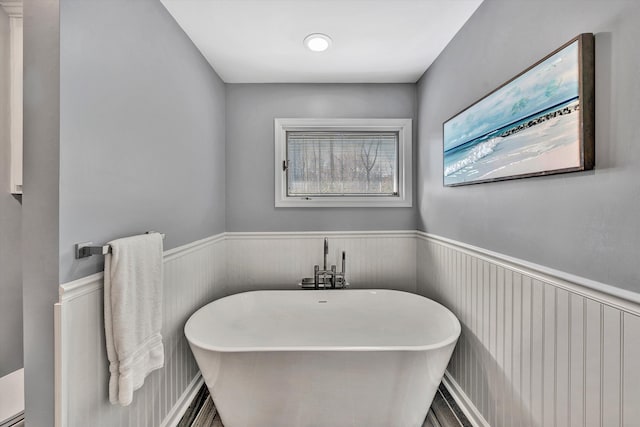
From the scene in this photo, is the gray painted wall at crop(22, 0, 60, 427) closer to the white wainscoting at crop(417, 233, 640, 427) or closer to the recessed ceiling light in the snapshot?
the recessed ceiling light

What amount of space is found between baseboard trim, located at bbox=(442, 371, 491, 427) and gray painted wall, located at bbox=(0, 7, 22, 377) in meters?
2.36

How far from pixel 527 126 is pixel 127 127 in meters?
1.73

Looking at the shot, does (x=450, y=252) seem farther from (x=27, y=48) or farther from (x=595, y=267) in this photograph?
(x=27, y=48)

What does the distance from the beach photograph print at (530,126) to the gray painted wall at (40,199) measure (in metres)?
1.72

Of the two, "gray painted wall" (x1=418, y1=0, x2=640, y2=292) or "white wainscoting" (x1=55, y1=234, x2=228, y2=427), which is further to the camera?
"white wainscoting" (x1=55, y1=234, x2=228, y2=427)

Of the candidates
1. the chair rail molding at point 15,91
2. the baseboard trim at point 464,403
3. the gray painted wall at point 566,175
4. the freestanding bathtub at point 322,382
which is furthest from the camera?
the baseboard trim at point 464,403

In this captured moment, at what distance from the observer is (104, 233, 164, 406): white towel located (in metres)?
1.10

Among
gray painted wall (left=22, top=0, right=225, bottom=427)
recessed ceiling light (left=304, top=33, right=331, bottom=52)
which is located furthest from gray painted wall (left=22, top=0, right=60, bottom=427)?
recessed ceiling light (left=304, top=33, right=331, bottom=52)

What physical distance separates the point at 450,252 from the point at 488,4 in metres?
1.44

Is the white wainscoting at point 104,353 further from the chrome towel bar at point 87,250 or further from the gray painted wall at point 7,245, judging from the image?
the gray painted wall at point 7,245

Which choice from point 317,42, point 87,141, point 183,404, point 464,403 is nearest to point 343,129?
point 317,42

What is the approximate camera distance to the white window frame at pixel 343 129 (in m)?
2.59

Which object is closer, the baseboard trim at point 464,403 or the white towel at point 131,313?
the white towel at point 131,313

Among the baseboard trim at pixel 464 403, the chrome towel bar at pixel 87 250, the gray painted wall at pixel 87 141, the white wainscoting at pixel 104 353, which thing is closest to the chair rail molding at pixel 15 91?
the gray painted wall at pixel 87 141
